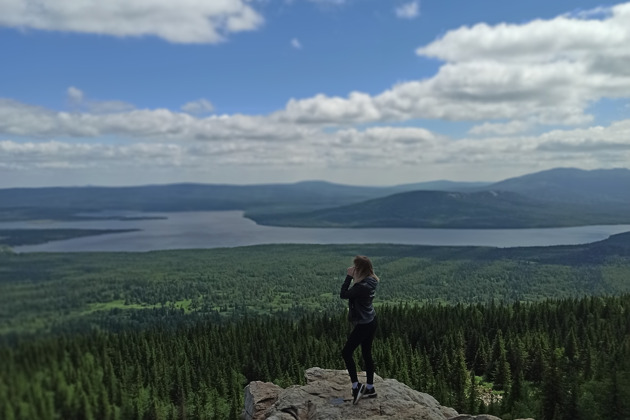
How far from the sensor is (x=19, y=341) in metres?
12.5

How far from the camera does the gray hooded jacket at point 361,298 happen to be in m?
18.6

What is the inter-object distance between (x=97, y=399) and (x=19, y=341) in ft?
9.08

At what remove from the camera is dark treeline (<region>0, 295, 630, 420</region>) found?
1288cm

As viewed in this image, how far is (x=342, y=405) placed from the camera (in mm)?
21203

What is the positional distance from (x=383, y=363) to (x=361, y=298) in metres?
69.2

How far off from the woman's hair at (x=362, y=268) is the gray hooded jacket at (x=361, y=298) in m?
0.19

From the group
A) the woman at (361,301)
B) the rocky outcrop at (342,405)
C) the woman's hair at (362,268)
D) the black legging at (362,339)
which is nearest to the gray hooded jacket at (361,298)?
the woman at (361,301)

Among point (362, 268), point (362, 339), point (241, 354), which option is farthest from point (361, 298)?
point (241, 354)

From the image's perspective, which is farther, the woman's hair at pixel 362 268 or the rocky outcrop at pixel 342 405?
the rocky outcrop at pixel 342 405

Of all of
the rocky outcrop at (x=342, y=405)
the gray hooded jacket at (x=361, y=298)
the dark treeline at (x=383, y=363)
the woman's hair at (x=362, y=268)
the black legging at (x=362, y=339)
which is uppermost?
the woman's hair at (x=362, y=268)

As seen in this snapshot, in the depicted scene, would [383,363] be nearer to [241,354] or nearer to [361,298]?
[241,354]

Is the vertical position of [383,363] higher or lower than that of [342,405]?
lower

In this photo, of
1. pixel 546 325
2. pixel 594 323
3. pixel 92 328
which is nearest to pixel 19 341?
pixel 92 328

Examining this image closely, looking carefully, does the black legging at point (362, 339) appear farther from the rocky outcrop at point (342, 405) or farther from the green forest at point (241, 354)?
the green forest at point (241, 354)
